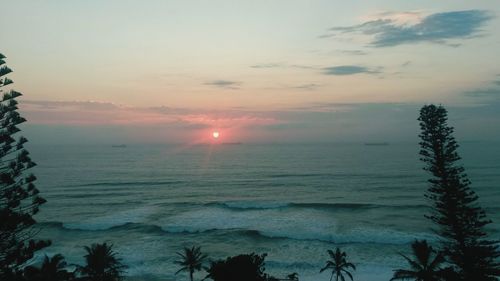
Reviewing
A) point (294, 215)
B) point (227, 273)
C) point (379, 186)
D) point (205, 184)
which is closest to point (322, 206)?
point (294, 215)

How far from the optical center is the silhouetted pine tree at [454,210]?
917 inches

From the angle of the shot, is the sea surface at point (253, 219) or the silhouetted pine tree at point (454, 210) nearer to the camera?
the silhouetted pine tree at point (454, 210)

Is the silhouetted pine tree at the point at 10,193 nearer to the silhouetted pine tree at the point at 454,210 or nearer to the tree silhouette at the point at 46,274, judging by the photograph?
the tree silhouette at the point at 46,274

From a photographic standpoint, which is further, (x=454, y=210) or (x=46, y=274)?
(x=454, y=210)

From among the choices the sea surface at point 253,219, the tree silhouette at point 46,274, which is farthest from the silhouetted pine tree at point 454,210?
the tree silhouette at point 46,274

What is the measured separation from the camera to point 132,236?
48281 mm

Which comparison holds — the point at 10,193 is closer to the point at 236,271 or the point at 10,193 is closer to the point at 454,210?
the point at 236,271

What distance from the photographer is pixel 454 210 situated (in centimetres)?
2439

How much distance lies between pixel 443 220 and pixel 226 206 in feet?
148

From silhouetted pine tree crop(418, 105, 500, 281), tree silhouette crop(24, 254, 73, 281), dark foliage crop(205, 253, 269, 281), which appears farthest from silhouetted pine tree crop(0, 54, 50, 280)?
silhouetted pine tree crop(418, 105, 500, 281)

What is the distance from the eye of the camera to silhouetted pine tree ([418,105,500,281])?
23.3m

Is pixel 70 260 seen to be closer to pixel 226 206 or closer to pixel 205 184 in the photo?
pixel 226 206

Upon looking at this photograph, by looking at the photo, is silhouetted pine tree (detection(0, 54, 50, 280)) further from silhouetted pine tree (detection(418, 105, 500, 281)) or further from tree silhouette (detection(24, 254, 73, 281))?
silhouetted pine tree (detection(418, 105, 500, 281))

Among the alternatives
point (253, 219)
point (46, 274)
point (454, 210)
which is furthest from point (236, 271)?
point (253, 219)
